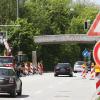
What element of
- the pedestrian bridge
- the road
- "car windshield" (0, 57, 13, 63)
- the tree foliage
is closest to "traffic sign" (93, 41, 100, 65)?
the road

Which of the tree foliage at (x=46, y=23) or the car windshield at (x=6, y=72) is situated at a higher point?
the car windshield at (x=6, y=72)

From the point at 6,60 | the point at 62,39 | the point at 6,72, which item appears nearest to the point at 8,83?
the point at 6,72

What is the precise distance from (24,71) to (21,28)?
1803cm

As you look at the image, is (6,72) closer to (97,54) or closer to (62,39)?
(97,54)

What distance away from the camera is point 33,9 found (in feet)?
305

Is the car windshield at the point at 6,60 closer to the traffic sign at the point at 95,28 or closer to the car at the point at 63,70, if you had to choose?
the car at the point at 63,70

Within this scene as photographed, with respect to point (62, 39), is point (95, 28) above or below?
above

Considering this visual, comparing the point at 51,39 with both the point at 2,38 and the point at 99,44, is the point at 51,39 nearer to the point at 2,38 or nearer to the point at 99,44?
the point at 2,38

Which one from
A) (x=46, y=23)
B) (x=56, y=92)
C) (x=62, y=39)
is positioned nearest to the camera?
(x=56, y=92)

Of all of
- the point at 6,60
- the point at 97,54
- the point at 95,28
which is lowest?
the point at 6,60

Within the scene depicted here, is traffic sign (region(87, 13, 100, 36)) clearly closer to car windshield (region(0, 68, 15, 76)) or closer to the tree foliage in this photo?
car windshield (region(0, 68, 15, 76))

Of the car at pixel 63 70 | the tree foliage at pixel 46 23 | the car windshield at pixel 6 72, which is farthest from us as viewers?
the tree foliage at pixel 46 23

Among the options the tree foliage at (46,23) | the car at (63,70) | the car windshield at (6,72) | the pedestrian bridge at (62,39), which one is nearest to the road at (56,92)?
the car windshield at (6,72)

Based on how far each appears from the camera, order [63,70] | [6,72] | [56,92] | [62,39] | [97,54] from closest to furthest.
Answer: [97,54] < [6,72] < [56,92] < [63,70] < [62,39]
